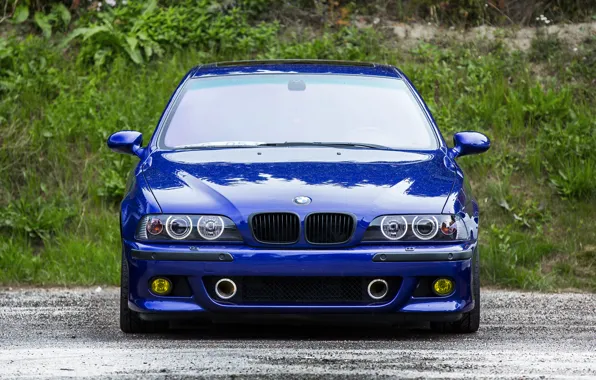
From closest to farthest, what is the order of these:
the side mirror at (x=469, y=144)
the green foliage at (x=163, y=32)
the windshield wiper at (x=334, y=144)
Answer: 1. the windshield wiper at (x=334, y=144)
2. the side mirror at (x=469, y=144)
3. the green foliage at (x=163, y=32)

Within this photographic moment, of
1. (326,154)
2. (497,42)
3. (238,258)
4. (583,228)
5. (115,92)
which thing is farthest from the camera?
(497,42)

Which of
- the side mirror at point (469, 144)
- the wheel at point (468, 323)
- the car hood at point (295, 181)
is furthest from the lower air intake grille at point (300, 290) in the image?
the side mirror at point (469, 144)

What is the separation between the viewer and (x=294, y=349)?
6672 millimetres

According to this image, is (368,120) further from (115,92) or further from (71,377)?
(115,92)

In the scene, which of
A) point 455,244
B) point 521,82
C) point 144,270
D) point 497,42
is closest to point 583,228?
point 521,82

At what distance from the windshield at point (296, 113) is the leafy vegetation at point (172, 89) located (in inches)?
109

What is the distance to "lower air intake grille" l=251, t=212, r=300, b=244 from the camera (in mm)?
6906

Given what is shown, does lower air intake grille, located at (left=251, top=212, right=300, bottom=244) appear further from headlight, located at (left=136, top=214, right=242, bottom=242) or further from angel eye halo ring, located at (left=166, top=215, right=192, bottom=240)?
angel eye halo ring, located at (left=166, top=215, right=192, bottom=240)

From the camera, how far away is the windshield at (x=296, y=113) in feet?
26.4

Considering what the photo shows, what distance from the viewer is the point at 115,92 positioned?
13.8 metres

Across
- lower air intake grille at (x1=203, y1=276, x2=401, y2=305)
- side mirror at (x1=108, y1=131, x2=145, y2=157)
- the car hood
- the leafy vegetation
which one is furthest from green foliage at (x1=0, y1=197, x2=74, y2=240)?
lower air intake grille at (x1=203, y1=276, x2=401, y2=305)

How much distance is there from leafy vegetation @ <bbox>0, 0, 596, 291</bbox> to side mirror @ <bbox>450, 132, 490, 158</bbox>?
261cm

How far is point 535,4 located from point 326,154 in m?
8.51

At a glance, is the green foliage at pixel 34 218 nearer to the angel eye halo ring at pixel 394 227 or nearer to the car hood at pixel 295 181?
the car hood at pixel 295 181
